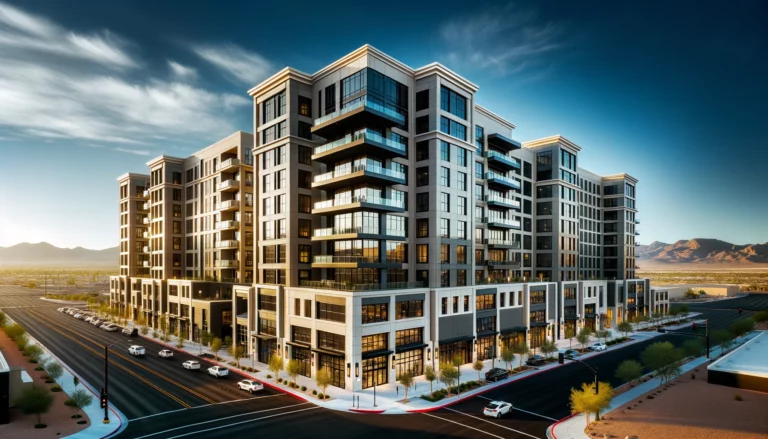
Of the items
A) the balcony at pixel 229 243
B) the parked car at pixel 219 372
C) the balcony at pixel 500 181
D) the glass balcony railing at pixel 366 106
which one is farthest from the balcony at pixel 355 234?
the balcony at pixel 229 243

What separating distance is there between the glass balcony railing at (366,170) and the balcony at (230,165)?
25.5 meters

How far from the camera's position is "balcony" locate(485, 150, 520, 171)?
70.9 metres

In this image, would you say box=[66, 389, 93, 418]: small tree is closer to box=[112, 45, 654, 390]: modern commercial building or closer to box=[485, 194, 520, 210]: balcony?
box=[112, 45, 654, 390]: modern commercial building

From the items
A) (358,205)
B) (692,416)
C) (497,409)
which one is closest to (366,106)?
(358,205)

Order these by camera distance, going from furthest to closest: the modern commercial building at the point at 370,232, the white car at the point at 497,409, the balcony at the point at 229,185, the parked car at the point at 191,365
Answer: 1. the balcony at the point at 229,185
2. the parked car at the point at 191,365
3. the modern commercial building at the point at 370,232
4. the white car at the point at 497,409

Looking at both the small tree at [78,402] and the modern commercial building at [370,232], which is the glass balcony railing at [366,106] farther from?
the small tree at [78,402]

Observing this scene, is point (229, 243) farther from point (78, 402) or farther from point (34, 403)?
point (34, 403)

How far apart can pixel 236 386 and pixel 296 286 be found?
14238 mm

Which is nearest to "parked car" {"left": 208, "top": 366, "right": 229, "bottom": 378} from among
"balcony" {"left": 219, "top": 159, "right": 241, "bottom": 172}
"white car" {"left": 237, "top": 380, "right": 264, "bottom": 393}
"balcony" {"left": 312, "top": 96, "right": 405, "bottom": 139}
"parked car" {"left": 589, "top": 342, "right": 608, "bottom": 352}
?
"white car" {"left": 237, "top": 380, "right": 264, "bottom": 393}

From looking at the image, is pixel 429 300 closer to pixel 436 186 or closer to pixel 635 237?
pixel 436 186

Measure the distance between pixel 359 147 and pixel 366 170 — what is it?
363 cm

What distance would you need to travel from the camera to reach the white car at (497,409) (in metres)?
37.0

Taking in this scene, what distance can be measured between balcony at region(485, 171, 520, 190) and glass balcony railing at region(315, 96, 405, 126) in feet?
75.0

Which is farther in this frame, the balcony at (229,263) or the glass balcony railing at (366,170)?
the balcony at (229,263)
